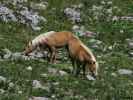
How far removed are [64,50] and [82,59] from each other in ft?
11.2

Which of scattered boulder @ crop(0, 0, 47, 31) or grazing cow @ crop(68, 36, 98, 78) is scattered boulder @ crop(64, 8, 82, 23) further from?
grazing cow @ crop(68, 36, 98, 78)

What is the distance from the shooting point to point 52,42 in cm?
1703

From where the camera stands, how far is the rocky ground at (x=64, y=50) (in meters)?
14.1

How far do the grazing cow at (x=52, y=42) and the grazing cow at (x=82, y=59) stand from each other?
60 cm

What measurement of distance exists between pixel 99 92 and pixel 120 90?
0.67 metres

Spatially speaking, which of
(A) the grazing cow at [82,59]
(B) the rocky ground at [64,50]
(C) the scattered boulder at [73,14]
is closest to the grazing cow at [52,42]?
(B) the rocky ground at [64,50]

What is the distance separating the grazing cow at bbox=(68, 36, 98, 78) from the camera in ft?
51.5

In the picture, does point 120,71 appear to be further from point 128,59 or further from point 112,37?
point 112,37

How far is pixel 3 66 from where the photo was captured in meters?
15.5

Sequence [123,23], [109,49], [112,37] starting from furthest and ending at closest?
[123,23], [112,37], [109,49]

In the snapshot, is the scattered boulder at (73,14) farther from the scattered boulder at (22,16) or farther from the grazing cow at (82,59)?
the grazing cow at (82,59)

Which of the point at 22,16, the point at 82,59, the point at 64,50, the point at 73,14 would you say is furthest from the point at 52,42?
the point at 73,14

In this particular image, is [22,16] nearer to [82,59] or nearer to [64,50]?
[64,50]

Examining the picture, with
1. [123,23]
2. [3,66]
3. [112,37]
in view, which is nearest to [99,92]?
[3,66]
